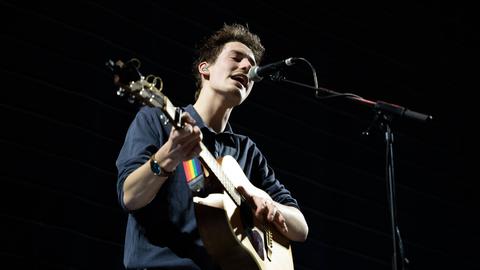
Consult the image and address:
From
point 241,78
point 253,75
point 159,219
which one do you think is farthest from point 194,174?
point 241,78

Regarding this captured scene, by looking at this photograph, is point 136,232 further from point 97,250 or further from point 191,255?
point 97,250

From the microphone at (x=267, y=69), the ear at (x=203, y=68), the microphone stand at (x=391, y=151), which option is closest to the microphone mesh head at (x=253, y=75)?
the microphone at (x=267, y=69)

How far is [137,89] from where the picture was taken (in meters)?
1.86

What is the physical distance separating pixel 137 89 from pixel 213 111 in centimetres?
83

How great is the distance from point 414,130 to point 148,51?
6.84ft

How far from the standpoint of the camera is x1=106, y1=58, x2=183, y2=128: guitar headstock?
1842 millimetres

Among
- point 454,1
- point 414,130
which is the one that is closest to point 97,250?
point 414,130

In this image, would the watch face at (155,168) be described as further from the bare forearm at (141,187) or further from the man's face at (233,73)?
the man's face at (233,73)

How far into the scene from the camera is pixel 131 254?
2104mm

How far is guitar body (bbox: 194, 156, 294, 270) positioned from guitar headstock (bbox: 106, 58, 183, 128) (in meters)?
0.36

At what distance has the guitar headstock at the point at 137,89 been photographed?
6.04ft

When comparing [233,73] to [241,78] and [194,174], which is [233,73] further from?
[194,174]

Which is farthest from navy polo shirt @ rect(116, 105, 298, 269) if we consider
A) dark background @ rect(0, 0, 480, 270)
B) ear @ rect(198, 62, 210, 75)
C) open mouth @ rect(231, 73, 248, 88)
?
dark background @ rect(0, 0, 480, 270)

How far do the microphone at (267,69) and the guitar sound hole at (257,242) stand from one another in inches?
25.0
